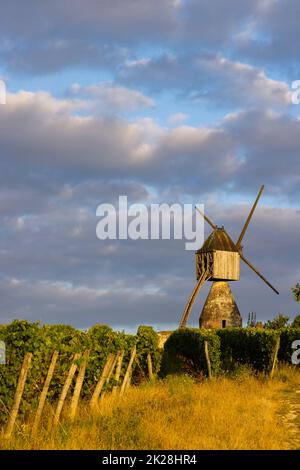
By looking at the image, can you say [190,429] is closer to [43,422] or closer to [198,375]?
[43,422]

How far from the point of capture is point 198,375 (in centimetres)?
3147

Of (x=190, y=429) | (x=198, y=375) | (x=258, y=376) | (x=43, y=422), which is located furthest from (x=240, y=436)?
(x=198, y=375)

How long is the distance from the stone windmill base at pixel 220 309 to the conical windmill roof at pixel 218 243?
328 cm

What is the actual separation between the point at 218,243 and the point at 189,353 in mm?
20118

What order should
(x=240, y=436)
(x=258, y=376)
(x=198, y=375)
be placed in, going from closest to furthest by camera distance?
1. (x=240, y=436)
2. (x=258, y=376)
3. (x=198, y=375)

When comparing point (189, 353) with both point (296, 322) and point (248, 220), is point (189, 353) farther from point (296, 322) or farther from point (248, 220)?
point (248, 220)

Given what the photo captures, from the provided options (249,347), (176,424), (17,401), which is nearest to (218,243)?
(249,347)

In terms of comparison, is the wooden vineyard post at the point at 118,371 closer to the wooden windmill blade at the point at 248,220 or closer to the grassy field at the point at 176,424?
the grassy field at the point at 176,424

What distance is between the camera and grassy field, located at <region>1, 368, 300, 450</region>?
14.4m

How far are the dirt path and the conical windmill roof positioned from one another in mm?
31764

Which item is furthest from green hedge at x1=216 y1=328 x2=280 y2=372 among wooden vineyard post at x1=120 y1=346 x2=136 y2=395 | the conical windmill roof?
the conical windmill roof

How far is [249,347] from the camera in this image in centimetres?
3114

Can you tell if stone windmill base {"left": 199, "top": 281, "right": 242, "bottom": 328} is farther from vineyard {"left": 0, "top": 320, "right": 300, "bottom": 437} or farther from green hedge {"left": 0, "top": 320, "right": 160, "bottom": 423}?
green hedge {"left": 0, "top": 320, "right": 160, "bottom": 423}
